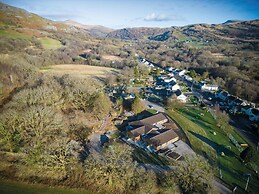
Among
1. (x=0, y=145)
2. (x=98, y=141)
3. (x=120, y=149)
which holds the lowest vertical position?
(x=98, y=141)

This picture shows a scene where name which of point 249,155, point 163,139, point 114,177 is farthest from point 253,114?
point 114,177

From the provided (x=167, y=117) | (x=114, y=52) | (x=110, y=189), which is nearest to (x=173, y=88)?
(x=167, y=117)

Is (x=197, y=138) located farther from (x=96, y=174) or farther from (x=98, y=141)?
(x=96, y=174)

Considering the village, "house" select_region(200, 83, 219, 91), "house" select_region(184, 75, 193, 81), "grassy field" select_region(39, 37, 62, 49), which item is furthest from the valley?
"grassy field" select_region(39, 37, 62, 49)

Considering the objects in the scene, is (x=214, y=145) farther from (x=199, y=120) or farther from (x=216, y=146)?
(x=199, y=120)

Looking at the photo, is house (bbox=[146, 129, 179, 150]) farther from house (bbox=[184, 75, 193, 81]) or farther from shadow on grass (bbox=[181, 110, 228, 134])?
house (bbox=[184, 75, 193, 81])
